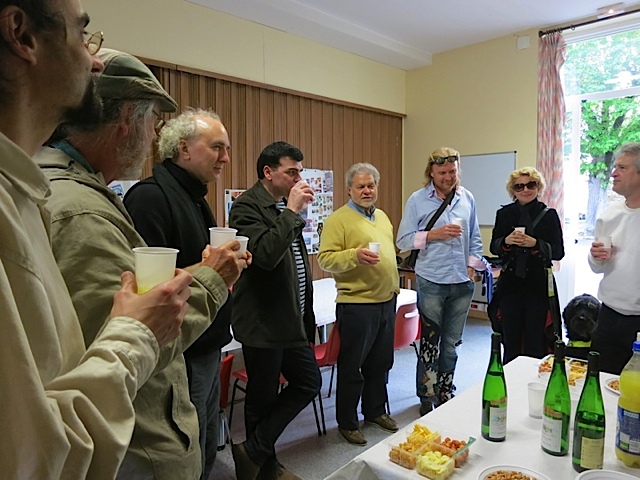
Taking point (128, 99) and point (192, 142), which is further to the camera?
point (192, 142)

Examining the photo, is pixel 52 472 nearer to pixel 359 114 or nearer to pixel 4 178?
pixel 4 178

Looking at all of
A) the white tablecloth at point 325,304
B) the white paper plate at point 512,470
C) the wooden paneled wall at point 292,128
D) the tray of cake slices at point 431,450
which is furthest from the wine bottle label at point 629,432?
the wooden paneled wall at point 292,128

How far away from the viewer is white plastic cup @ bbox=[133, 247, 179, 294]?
803 millimetres

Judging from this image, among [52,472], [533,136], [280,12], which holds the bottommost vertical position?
[52,472]

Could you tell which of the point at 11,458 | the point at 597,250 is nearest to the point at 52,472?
the point at 11,458

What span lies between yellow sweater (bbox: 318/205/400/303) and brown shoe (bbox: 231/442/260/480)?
0.95 meters

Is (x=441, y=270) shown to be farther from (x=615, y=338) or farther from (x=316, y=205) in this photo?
(x=316, y=205)

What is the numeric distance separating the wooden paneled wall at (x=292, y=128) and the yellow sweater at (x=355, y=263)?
1.73 m

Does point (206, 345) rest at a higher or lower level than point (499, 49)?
lower

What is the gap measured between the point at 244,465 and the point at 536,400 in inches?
56.9

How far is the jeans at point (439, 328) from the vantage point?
2.96 m

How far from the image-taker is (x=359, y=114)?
5.45m

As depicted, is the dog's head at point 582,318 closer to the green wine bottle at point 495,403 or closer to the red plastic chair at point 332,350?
the red plastic chair at point 332,350

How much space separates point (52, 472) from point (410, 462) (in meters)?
0.82
